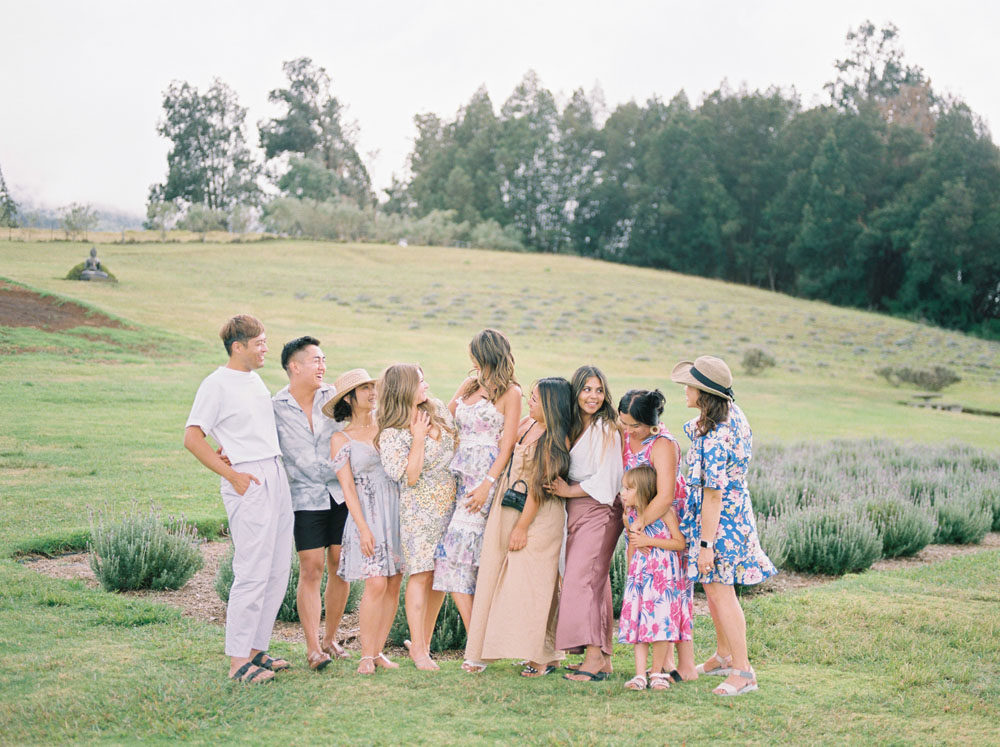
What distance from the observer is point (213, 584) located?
22.9 feet

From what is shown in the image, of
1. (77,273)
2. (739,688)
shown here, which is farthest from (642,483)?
(77,273)

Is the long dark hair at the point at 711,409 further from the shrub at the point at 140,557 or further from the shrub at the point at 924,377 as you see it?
the shrub at the point at 924,377

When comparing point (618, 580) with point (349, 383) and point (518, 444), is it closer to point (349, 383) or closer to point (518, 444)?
point (518, 444)

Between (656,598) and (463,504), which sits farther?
(463,504)

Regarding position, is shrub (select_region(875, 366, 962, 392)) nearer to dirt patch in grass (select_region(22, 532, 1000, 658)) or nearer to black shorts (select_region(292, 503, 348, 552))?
dirt patch in grass (select_region(22, 532, 1000, 658))

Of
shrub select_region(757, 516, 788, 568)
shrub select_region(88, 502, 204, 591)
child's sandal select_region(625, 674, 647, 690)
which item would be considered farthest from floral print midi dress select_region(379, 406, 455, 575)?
shrub select_region(757, 516, 788, 568)

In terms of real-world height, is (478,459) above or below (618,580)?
above

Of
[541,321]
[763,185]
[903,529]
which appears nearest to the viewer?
[903,529]

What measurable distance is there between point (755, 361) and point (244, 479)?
25.8m

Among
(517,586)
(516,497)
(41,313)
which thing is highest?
(41,313)

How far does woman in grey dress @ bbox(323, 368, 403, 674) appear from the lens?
16.3ft

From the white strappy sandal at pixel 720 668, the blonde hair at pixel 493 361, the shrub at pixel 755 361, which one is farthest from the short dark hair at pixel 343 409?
the shrub at pixel 755 361

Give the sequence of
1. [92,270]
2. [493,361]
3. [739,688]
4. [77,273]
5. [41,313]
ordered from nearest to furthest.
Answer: [739,688] → [493,361] → [41,313] → [77,273] → [92,270]

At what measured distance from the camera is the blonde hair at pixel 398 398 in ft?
16.4
